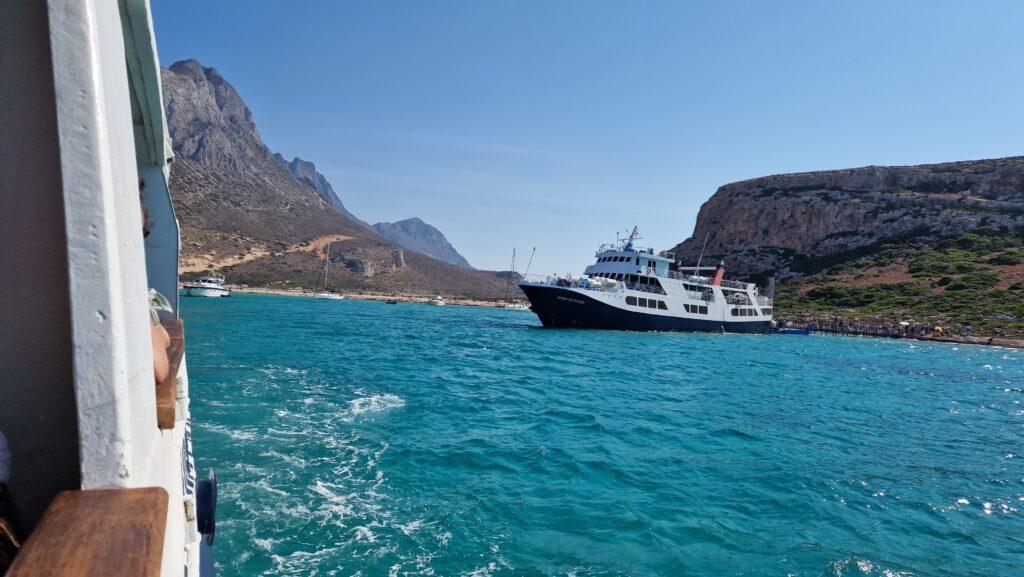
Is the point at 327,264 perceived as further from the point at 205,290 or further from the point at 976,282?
the point at 976,282

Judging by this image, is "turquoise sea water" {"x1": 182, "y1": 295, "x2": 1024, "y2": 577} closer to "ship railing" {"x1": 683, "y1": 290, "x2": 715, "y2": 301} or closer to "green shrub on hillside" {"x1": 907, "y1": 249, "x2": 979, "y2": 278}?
"ship railing" {"x1": 683, "y1": 290, "x2": 715, "y2": 301}

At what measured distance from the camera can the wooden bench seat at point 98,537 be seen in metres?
1.16

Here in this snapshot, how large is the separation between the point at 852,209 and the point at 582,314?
7776 centimetres

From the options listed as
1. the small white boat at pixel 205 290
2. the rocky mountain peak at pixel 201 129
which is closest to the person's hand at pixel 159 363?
the small white boat at pixel 205 290

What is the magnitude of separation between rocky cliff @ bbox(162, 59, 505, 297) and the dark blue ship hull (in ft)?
241

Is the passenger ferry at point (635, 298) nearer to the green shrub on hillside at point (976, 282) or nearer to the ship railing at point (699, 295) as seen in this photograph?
the ship railing at point (699, 295)

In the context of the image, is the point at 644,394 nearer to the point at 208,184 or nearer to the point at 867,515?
the point at 867,515

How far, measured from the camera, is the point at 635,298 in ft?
137

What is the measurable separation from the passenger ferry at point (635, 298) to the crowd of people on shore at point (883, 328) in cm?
1327

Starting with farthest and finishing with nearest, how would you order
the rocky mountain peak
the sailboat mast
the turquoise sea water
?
1. the rocky mountain peak
2. the sailboat mast
3. the turquoise sea water

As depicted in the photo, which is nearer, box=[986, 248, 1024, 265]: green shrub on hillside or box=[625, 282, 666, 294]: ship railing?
box=[625, 282, 666, 294]: ship railing

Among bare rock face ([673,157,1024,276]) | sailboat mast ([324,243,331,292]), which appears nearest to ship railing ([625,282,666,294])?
bare rock face ([673,157,1024,276])

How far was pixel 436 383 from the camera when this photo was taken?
15797 millimetres

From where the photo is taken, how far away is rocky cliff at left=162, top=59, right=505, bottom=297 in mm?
98625
